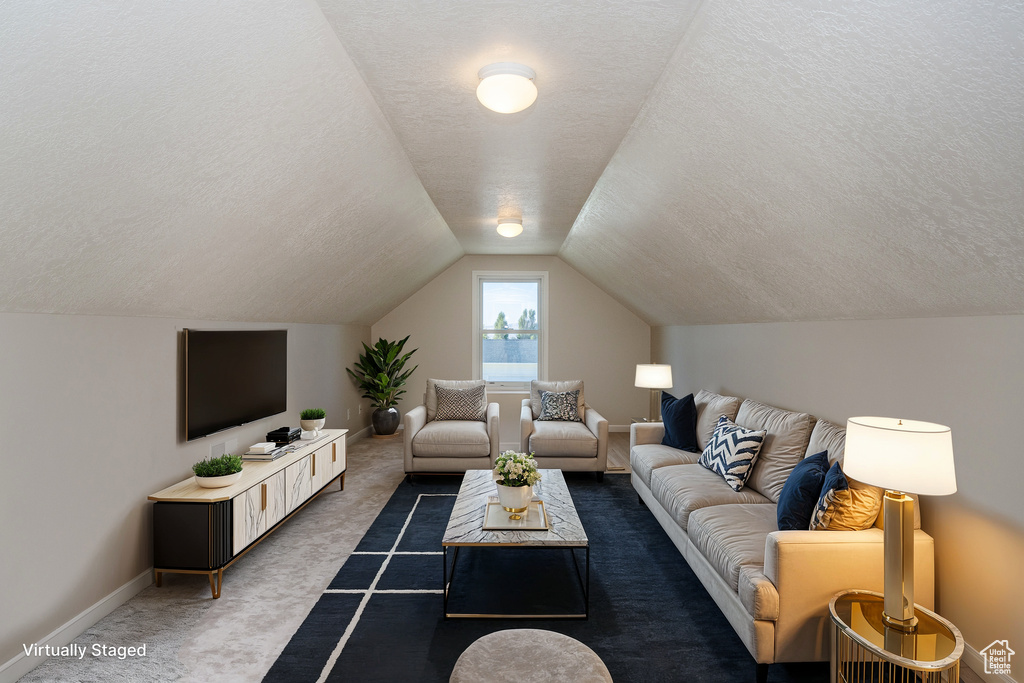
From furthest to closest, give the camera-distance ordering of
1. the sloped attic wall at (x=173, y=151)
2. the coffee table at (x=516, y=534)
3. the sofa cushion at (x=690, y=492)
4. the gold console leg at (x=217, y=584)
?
the sofa cushion at (x=690, y=492), the gold console leg at (x=217, y=584), the coffee table at (x=516, y=534), the sloped attic wall at (x=173, y=151)

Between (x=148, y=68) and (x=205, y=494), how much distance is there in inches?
84.2

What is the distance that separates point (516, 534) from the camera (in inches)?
107

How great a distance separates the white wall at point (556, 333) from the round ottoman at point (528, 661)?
5416mm

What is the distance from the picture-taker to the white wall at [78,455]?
213 cm

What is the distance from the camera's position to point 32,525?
221 cm

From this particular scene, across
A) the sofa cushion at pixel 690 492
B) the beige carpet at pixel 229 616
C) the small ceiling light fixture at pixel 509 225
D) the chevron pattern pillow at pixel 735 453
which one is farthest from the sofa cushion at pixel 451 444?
the chevron pattern pillow at pixel 735 453

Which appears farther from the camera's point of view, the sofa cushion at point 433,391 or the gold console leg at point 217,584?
the sofa cushion at point 433,391

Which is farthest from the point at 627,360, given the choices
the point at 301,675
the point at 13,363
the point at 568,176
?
the point at 13,363

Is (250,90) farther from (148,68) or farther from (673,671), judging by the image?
(673,671)

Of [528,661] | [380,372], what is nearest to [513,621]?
[528,661]

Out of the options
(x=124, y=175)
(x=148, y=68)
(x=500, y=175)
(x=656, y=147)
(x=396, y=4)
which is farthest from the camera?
(x=500, y=175)

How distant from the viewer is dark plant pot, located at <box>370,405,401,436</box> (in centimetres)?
670

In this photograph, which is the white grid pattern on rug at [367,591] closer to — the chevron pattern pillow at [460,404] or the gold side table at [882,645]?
the chevron pattern pillow at [460,404]

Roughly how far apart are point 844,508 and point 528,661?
1468 mm
